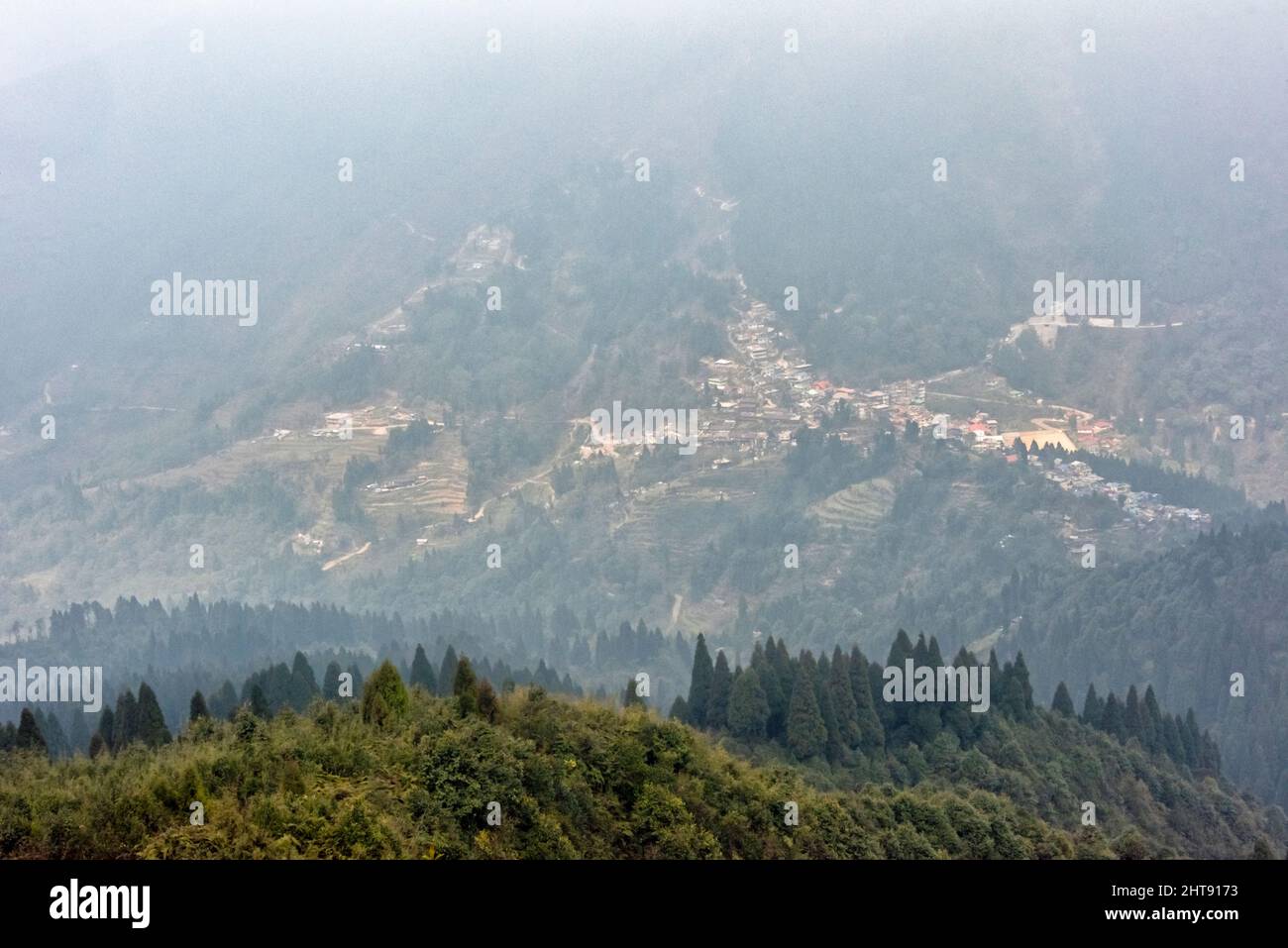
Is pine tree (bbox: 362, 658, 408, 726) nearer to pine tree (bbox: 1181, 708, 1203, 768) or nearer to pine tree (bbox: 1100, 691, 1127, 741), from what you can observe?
pine tree (bbox: 1100, 691, 1127, 741)

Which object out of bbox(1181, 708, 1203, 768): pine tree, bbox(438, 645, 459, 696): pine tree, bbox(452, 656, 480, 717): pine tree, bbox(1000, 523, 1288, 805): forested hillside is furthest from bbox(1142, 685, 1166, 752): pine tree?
bbox(452, 656, 480, 717): pine tree

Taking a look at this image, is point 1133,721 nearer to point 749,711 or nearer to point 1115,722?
point 1115,722

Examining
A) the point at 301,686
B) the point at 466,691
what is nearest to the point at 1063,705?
the point at 301,686

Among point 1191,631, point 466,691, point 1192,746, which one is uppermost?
point 466,691

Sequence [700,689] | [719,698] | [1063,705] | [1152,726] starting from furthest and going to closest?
[1152,726] < [1063,705] < [700,689] < [719,698]

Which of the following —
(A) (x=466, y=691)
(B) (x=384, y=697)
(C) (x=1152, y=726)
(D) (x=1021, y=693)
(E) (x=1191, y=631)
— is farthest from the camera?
(E) (x=1191, y=631)

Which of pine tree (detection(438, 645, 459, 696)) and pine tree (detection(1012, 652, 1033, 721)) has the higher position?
pine tree (detection(438, 645, 459, 696))
